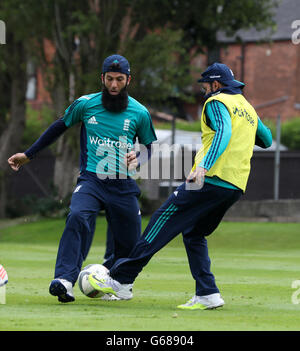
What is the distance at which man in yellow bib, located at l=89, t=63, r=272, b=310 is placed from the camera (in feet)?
24.7

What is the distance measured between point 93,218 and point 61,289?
0.87 metres

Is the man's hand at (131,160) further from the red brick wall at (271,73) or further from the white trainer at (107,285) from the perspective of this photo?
the red brick wall at (271,73)

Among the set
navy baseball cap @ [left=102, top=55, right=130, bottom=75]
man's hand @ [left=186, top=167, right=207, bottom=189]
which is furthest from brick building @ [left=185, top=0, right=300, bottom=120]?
man's hand @ [left=186, top=167, right=207, bottom=189]

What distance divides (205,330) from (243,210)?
1687cm

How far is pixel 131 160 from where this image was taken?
8.18 metres

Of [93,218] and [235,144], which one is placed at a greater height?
[235,144]

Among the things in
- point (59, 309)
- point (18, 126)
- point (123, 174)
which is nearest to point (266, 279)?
point (123, 174)

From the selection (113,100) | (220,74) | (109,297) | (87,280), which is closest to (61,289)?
(87,280)

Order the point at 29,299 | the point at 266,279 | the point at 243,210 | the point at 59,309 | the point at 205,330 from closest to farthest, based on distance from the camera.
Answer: the point at 205,330 → the point at 59,309 → the point at 29,299 → the point at 266,279 → the point at 243,210

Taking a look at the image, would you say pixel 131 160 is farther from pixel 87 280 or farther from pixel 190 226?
pixel 87 280

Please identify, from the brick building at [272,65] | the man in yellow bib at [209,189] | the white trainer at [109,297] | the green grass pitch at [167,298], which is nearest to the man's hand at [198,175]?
the man in yellow bib at [209,189]

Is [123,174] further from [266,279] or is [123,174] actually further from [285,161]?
[285,161]

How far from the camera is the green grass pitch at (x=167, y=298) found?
6.50m

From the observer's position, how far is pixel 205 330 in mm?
6223
